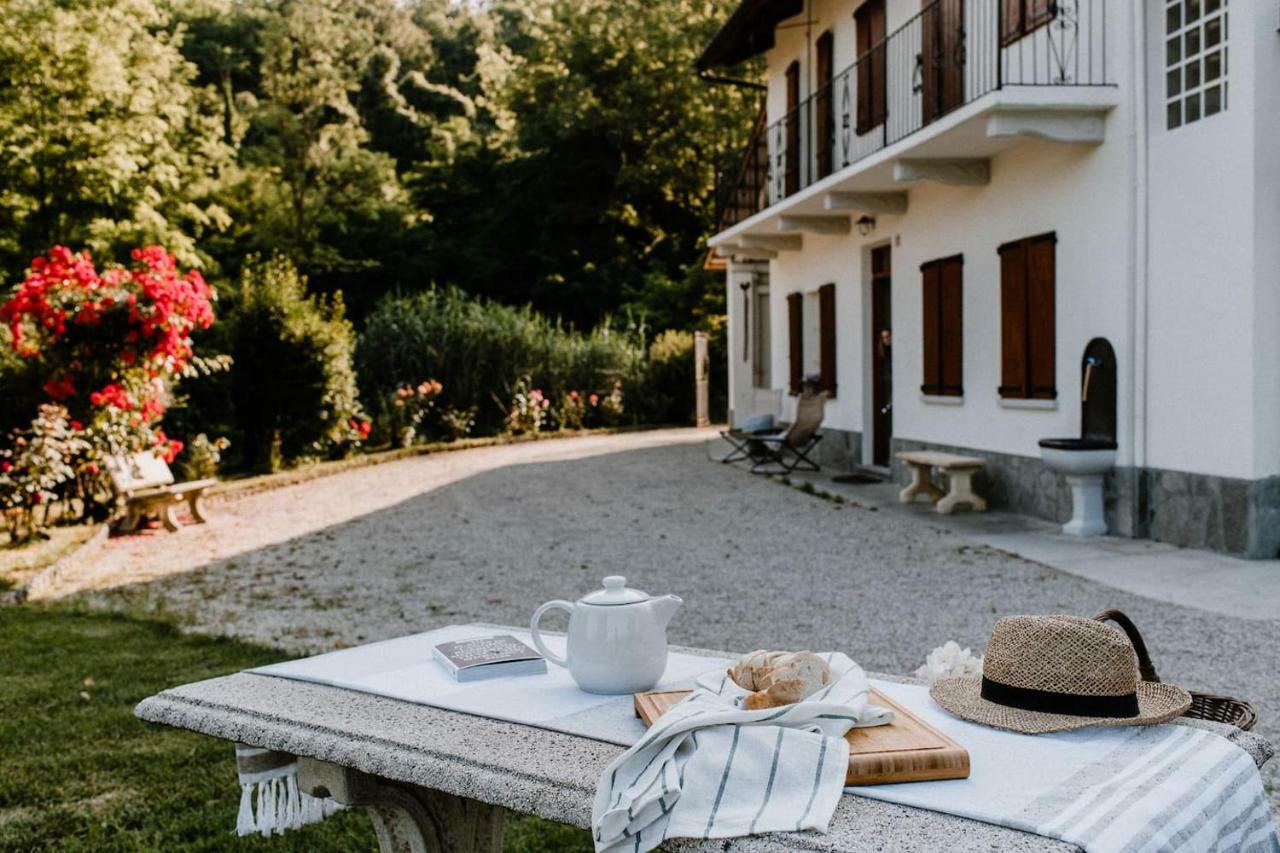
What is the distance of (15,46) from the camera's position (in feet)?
59.6

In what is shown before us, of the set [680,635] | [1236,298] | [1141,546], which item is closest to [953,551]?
[1141,546]

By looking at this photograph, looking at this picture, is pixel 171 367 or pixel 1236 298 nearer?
pixel 1236 298

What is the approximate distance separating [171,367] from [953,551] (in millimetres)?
7399

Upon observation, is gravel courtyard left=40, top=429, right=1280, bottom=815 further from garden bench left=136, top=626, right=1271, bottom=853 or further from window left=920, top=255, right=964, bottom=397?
garden bench left=136, top=626, right=1271, bottom=853

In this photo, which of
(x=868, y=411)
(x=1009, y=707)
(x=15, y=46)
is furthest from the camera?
(x=15, y=46)

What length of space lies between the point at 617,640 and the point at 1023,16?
992 centimetres

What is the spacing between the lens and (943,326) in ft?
42.0

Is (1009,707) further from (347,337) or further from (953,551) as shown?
(347,337)

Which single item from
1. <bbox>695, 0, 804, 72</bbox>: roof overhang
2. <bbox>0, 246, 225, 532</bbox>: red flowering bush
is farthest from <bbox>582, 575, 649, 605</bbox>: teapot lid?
<bbox>695, 0, 804, 72</bbox>: roof overhang

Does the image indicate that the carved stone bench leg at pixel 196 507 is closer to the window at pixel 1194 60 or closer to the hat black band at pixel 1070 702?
the window at pixel 1194 60

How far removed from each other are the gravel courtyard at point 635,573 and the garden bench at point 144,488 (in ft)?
0.96

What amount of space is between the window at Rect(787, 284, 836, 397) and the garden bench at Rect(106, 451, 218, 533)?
8527 mm

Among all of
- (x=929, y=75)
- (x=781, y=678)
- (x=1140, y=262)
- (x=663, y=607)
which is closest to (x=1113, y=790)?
(x=781, y=678)

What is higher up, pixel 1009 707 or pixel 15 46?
pixel 15 46
